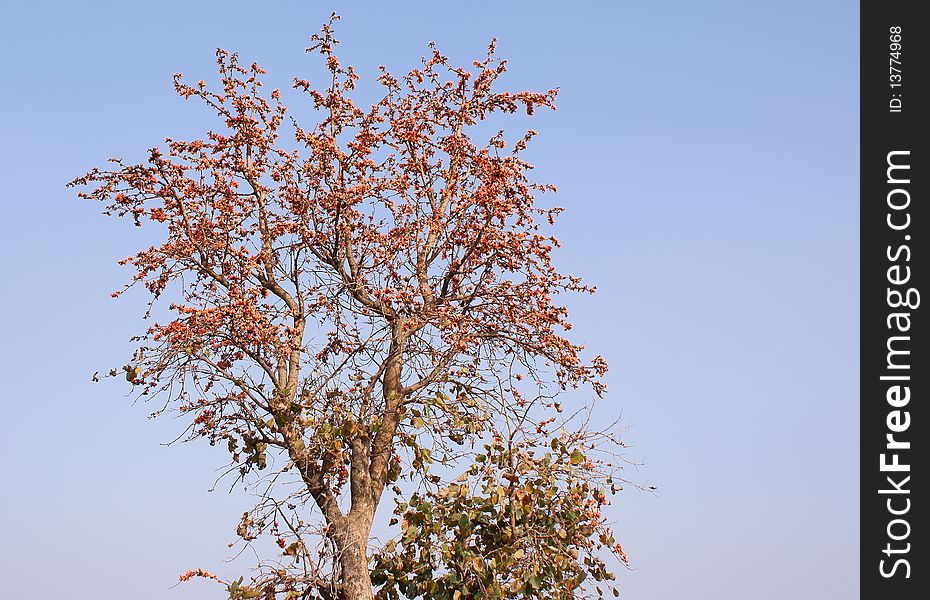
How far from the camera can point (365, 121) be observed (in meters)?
12.8

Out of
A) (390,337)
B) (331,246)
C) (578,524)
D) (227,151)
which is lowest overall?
(578,524)

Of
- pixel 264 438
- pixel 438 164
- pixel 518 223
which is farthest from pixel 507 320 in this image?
pixel 264 438

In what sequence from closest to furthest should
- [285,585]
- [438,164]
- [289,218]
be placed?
1. [285,585]
2. [289,218]
3. [438,164]

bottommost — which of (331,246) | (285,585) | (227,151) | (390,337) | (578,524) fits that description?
(285,585)

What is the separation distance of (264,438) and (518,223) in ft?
12.8

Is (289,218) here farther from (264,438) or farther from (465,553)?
(465,553)

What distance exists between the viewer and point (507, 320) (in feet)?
42.2

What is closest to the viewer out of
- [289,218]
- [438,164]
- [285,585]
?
[285,585]

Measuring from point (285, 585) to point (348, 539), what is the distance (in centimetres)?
82

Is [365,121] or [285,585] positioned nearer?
[285,585]

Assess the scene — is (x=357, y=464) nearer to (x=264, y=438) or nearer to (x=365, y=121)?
(x=264, y=438)

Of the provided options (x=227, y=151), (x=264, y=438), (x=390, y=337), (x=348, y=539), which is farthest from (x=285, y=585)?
(x=227, y=151)

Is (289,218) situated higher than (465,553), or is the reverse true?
(289,218)

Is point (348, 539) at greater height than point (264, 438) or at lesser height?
lesser
